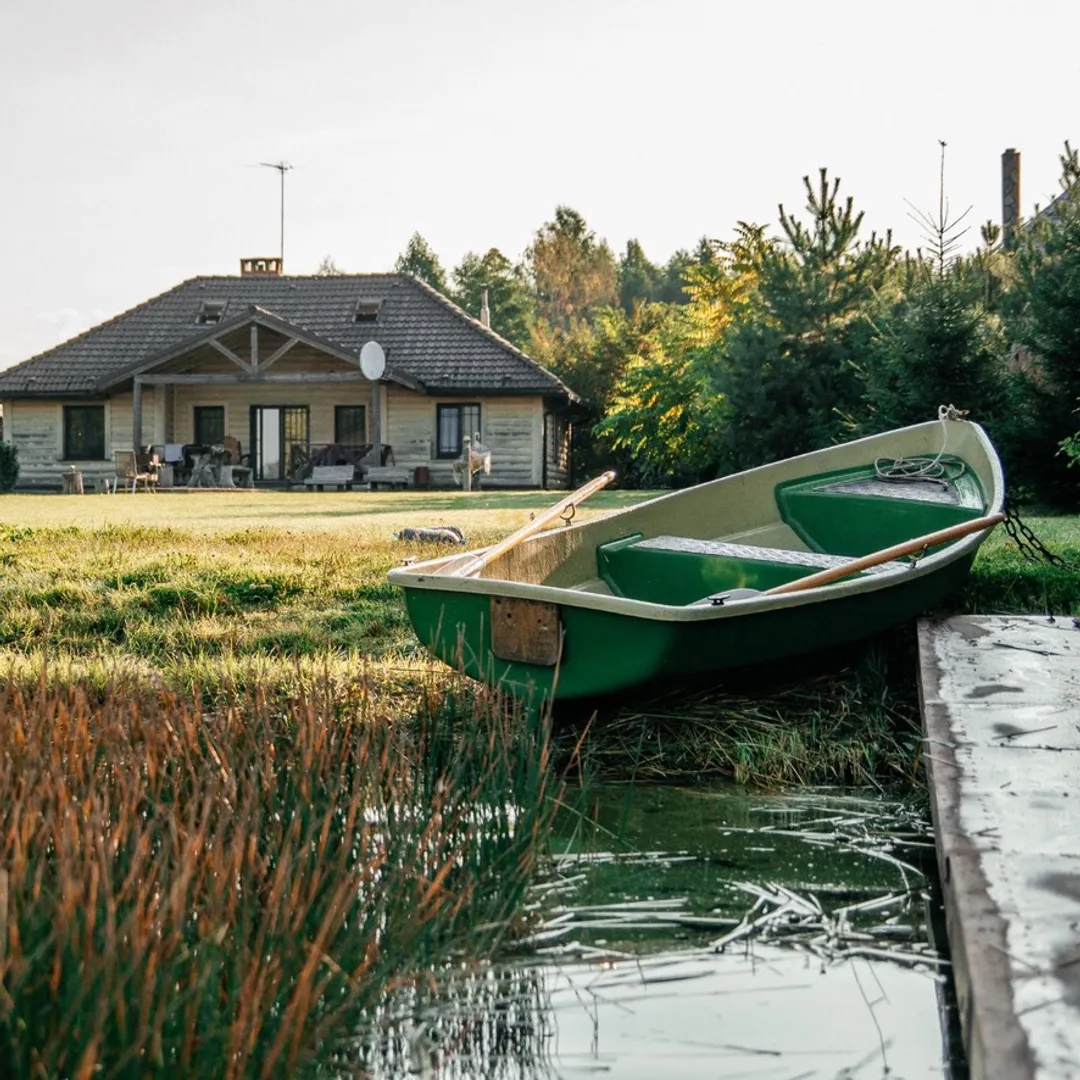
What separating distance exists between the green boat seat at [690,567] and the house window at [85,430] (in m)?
25.6

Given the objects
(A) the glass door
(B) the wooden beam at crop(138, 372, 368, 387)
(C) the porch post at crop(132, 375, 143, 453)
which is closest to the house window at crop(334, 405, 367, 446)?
(A) the glass door

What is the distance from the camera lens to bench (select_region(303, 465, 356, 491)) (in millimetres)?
26844

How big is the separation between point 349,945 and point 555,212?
69.4 meters

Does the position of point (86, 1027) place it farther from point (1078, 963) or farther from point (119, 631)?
point (119, 631)

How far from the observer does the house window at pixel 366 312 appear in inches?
1235

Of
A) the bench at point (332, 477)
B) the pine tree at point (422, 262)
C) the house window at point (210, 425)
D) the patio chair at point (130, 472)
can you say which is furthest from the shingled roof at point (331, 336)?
the pine tree at point (422, 262)

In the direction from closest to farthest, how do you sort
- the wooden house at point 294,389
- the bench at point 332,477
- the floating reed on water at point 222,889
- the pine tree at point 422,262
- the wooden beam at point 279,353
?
Result: the floating reed on water at point 222,889, the bench at point 332,477, the wooden beam at point 279,353, the wooden house at point 294,389, the pine tree at point 422,262

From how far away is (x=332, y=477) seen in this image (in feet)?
88.5

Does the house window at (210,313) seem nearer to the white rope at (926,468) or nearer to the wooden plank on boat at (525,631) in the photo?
the white rope at (926,468)

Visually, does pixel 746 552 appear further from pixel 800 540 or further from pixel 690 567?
pixel 800 540

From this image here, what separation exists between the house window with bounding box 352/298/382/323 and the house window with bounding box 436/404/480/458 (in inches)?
121

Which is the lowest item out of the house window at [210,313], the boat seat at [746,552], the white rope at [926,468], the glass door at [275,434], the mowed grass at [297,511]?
the mowed grass at [297,511]

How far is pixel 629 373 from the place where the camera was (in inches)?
1118

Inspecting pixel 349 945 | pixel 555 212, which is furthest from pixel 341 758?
pixel 555 212
